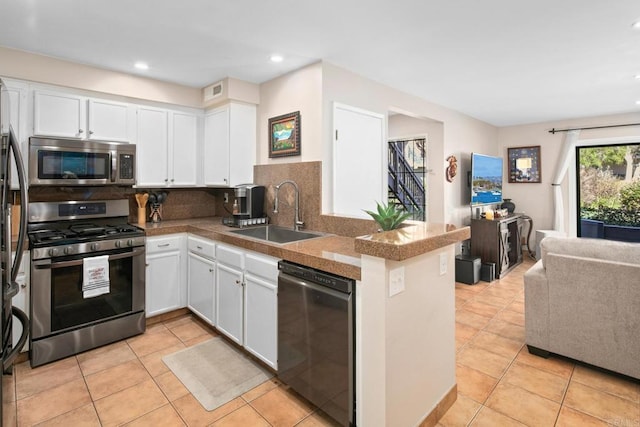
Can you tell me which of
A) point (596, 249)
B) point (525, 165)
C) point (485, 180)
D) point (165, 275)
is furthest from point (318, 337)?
point (525, 165)

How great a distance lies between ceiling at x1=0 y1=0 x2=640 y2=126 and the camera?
220 centimetres

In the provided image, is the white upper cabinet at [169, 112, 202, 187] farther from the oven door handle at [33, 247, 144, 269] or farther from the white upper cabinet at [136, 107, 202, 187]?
the oven door handle at [33, 247, 144, 269]

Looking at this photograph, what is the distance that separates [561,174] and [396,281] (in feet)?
19.5

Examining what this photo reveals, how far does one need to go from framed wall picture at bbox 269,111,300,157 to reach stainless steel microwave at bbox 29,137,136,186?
138 centimetres

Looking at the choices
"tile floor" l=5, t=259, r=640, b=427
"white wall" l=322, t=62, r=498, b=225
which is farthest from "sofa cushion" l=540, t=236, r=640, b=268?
"white wall" l=322, t=62, r=498, b=225

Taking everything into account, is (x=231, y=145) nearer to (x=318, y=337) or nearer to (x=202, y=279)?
(x=202, y=279)

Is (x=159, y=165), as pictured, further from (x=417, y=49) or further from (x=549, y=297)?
(x=549, y=297)

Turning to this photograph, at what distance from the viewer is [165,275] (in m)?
3.28

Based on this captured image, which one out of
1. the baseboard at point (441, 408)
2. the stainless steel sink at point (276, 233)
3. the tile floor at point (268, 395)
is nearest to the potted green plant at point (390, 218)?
the stainless steel sink at point (276, 233)

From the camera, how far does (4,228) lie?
1.22m

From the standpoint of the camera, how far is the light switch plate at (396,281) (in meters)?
1.60


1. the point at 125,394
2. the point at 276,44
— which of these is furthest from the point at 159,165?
the point at 125,394

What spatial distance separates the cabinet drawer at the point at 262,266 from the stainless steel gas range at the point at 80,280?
1.23 m

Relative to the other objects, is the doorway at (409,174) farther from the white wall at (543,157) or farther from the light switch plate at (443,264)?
the light switch plate at (443,264)
